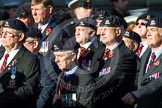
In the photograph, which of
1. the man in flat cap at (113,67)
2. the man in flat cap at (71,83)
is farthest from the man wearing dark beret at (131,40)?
the man in flat cap at (71,83)

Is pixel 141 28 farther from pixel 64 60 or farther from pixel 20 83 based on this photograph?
pixel 20 83

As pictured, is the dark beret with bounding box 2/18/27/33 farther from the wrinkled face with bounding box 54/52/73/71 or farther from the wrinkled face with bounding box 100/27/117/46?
the wrinkled face with bounding box 100/27/117/46

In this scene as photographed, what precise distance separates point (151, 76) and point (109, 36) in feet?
2.94

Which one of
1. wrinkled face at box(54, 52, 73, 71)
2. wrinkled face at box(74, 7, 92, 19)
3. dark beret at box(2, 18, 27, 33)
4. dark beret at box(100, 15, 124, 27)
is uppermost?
dark beret at box(2, 18, 27, 33)

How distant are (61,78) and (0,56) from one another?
0.92 m

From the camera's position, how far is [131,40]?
41.0ft

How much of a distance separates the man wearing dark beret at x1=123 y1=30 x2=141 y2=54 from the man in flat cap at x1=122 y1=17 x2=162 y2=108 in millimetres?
943

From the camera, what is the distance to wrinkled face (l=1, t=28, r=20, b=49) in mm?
11102

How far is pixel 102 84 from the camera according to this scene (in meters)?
11.4

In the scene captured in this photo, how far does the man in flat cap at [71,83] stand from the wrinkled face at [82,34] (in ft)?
2.28

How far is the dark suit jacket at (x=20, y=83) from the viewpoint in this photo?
35.5 ft

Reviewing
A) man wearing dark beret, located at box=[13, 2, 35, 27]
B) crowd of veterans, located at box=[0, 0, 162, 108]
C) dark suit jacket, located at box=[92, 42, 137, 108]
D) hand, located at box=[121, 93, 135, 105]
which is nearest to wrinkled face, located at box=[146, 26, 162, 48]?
crowd of veterans, located at box=[0, 0, 162, 108]

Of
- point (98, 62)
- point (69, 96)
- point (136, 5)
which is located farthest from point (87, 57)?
point (136, 5)

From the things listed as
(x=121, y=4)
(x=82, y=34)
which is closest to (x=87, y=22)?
(x=82, y=34)
